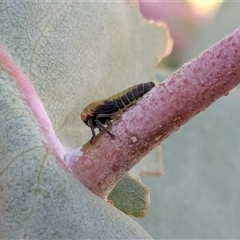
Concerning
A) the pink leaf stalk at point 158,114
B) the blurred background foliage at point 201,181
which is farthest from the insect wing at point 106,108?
the blurred background foliage at point 201,181

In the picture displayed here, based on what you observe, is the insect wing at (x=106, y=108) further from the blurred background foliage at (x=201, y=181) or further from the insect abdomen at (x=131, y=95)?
the blurred background foliage at (x=201, y=181)

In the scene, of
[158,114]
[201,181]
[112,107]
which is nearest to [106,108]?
[112,107]

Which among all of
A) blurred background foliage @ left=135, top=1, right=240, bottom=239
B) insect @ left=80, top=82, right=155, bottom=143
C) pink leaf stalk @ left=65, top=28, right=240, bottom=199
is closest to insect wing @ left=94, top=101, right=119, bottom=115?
insect @ left=80, top=82, right=155, bottom=143

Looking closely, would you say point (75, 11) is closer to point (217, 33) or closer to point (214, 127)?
point (214, 127)

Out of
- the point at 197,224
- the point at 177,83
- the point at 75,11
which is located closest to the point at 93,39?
the point at 75,11

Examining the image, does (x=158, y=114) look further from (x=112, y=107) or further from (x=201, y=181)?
(x=201, y=181)

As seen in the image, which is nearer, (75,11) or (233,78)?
(233,78)

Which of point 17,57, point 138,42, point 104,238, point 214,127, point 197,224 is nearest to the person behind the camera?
point 104,238
